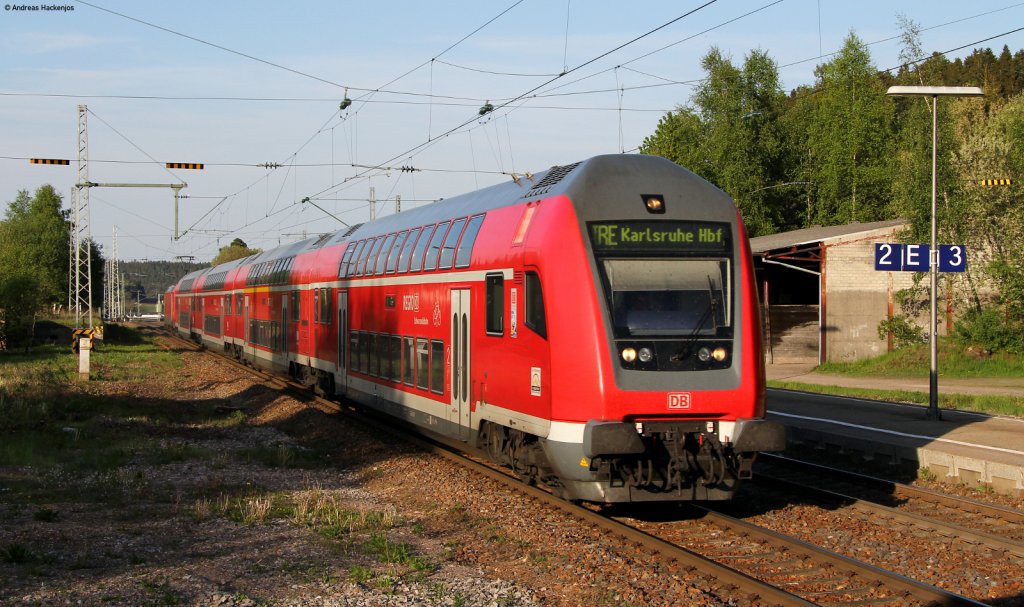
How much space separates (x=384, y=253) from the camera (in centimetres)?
1823

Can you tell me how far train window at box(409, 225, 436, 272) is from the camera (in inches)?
626

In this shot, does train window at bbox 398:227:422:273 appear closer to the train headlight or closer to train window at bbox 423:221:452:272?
train window at bbox 423:221:452:272

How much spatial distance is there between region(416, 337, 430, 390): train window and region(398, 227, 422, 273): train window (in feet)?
4.72

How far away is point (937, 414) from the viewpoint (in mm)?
18859

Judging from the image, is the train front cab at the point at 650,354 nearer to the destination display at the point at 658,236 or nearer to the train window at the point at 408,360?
the destination display at the point at 658,236

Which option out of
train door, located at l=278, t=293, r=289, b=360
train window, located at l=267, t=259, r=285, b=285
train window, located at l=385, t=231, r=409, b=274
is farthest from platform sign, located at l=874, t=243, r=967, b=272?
train window, located at l=267, t=259, r=285, b=285

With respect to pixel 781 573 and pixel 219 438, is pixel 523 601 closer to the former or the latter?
pixel 781 573

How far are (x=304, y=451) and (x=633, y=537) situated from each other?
879 cm

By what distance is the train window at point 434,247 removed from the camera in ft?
49.8

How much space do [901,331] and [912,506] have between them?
2299cm

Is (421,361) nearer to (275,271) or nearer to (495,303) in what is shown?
(495,303)

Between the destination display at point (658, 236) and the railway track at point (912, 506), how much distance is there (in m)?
3.62

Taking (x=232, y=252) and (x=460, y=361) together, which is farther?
(x=232, y=252)

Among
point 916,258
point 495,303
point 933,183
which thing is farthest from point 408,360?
point 933,183
